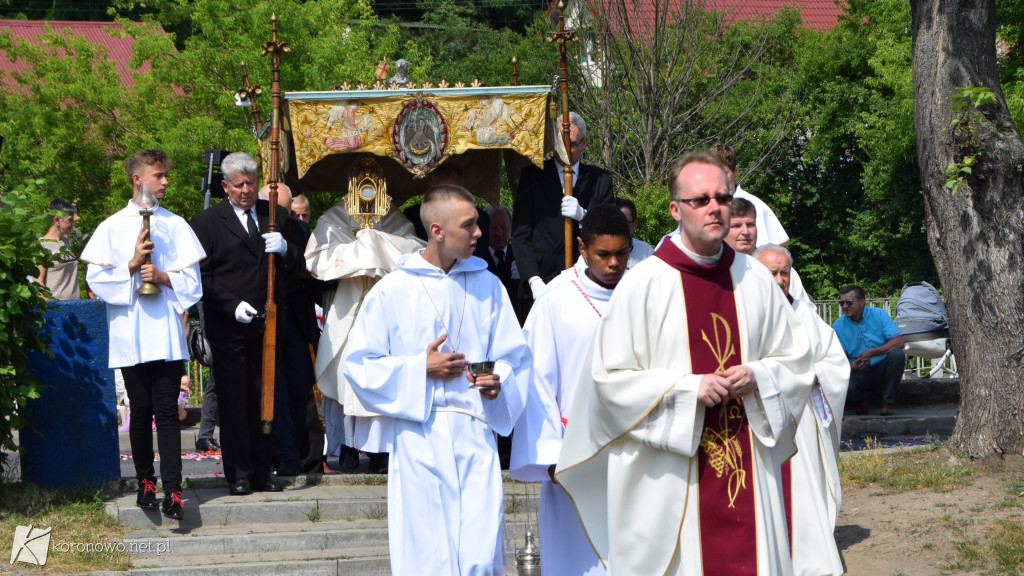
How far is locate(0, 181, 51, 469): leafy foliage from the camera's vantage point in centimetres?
752

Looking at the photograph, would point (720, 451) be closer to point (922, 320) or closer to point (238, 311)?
point (238, 311)

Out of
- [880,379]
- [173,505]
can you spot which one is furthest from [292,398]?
[880,379]

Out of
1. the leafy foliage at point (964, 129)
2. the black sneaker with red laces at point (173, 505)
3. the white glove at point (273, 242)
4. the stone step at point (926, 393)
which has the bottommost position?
the stone step at point (926, 393)

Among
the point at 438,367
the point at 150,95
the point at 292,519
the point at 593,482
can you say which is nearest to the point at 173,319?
the point at 292,519

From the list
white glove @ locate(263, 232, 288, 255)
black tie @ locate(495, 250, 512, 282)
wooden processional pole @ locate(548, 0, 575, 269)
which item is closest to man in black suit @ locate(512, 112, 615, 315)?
wooden processional pole @ locate(548, 0, 575, 269)

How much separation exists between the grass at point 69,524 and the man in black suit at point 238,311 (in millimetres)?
901

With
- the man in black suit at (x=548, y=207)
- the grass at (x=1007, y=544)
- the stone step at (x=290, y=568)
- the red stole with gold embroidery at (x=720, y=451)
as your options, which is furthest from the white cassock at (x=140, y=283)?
the grass at (x=1007, y=544)

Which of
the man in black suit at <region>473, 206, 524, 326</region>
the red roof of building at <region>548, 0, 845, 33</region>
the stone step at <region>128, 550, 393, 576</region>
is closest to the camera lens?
the stone step at <region>128, 550, 393, 576</region>

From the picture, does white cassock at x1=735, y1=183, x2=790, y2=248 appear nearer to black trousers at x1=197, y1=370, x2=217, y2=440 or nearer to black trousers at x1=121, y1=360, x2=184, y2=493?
black trousers at x1=121, y1=360, x2=184, y2=493

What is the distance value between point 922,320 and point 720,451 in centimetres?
1219

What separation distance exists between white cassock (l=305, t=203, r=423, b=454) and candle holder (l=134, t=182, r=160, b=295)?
154cm

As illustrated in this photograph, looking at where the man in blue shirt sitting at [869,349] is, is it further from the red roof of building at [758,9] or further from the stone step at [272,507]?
the red roof of building at [758,9]

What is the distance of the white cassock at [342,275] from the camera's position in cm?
886

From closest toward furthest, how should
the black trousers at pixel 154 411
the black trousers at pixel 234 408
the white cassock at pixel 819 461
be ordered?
the white cassock at pixel 819 461, the black trousers at pixel 154 411, the black trousers at pixel 234 408
